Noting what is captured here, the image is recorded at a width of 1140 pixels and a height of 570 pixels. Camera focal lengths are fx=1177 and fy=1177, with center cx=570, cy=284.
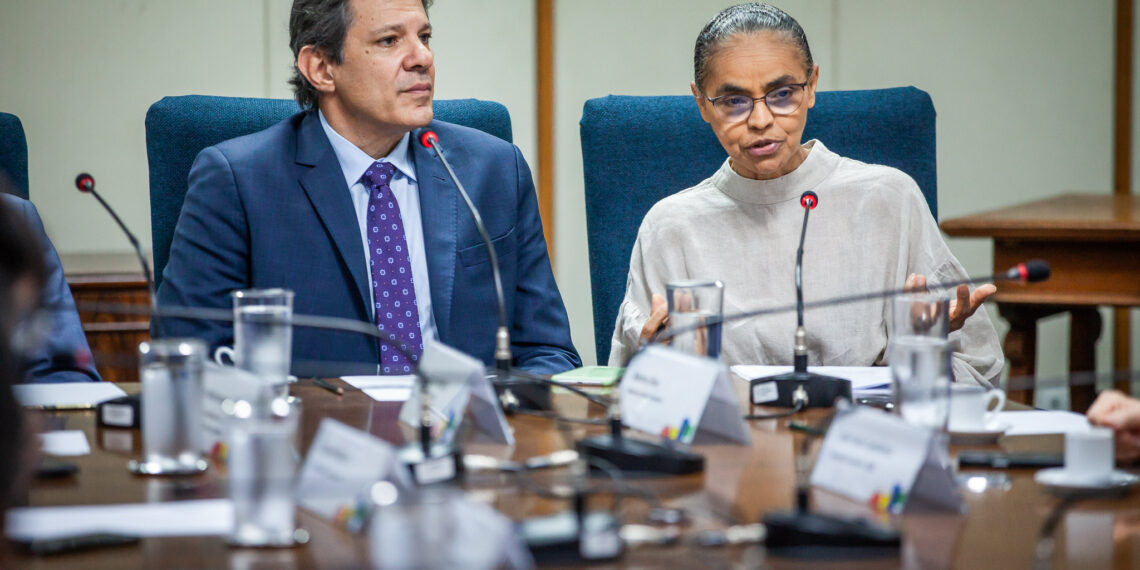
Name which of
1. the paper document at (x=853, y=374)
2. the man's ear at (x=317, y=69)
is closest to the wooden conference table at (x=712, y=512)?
the paper document at (x=853, y=374)

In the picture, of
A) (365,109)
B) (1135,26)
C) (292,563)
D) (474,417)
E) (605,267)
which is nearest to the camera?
(292,563)

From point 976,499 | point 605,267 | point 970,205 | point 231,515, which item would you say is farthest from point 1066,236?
point 231,515

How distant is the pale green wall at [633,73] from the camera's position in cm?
349

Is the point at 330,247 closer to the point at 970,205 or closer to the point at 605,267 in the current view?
the point at 605,267

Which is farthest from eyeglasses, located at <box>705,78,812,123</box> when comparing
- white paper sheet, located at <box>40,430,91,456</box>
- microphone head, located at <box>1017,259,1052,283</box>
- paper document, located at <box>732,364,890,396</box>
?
white paper sheet, located at <box>40,430,91,456</box>

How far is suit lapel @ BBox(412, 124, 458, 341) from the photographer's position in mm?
2094

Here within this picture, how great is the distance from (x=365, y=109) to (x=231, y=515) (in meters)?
1.36

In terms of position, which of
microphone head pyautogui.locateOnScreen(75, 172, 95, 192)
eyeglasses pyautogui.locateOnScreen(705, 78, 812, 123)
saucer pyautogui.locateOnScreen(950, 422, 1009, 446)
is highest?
eyeglasses pyautogui.locateOnScreen(705, 78, 812, 123)

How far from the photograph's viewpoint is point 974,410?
1.26m

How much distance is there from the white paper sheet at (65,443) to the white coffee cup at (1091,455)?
3.11 feet

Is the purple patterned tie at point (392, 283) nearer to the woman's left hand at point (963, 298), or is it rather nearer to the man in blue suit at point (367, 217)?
the man in blue suit at point (367, 217)

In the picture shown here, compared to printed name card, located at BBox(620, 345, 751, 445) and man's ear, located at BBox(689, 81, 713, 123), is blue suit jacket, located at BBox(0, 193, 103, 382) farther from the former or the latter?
man's ear, located at BBox(689, 81, 713, 123)

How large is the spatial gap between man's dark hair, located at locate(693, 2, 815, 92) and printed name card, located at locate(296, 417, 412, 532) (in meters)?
1.35

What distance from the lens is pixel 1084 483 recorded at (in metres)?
1.05
